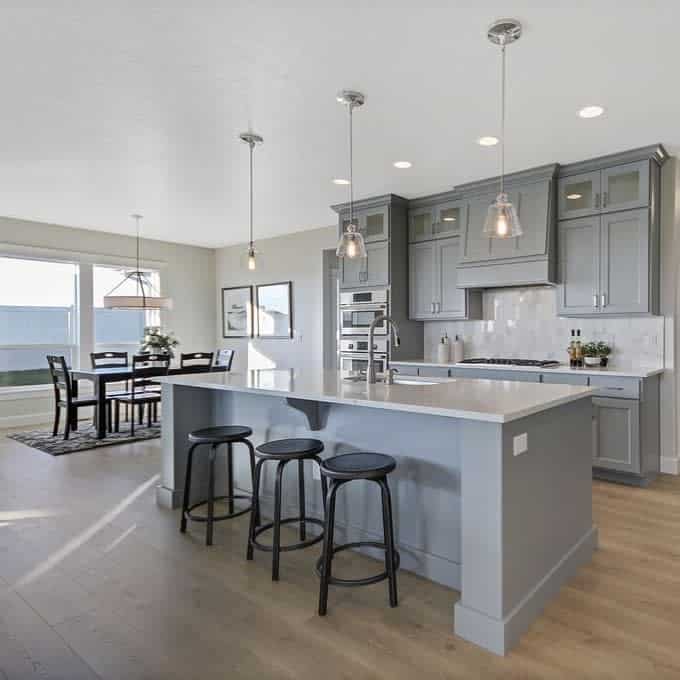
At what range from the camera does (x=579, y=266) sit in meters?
4.36

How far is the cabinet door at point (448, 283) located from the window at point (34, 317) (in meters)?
4.96

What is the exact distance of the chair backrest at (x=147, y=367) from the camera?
5.58 meters

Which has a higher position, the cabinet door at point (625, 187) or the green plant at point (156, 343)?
the cabinet door at point (625, 187)

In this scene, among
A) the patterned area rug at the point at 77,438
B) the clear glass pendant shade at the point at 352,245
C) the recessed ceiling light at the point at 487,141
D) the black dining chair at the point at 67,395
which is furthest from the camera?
the black dining chair at the point at 67,395

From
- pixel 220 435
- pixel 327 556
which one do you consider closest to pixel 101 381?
pixel 220 435

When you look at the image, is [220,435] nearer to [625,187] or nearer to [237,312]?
[625,187]

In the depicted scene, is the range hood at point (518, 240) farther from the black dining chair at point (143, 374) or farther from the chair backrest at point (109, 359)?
the chair backrest at point (109, 359)

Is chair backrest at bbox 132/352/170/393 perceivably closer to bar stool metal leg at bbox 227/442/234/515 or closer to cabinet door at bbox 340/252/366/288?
cabinet door at bbox 340/252/366/288

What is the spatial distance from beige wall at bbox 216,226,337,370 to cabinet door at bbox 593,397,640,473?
389 centimetres

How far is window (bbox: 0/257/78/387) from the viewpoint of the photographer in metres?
6.37

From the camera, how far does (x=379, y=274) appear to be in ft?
18.2

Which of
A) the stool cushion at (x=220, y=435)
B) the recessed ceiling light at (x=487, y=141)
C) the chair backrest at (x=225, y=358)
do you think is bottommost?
the stool cushion at (x=220, y=435)

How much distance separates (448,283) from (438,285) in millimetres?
124

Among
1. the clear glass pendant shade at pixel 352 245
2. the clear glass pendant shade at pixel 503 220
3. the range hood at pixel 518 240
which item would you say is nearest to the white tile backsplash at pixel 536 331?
the range hood at pixel 518 240
